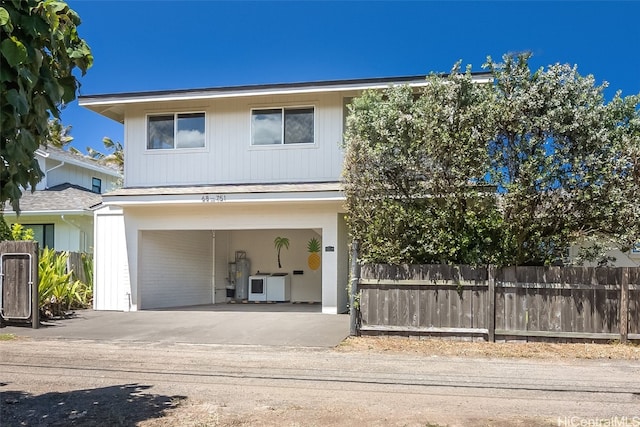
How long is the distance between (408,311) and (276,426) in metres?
5.78

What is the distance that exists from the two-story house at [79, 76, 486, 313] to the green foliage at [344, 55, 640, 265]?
10.4ft

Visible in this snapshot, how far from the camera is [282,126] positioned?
1498cm

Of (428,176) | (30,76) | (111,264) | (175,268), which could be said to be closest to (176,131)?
(111,264)

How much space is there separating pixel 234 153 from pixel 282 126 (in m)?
1.50

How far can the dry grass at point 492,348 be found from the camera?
9.28 metres

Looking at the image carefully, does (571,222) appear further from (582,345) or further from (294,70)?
(294,70)

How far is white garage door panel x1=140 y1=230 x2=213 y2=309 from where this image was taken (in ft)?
52.0

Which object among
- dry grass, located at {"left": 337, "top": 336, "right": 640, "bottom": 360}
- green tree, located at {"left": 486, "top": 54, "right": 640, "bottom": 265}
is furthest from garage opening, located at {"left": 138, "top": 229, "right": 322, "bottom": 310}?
green tree, located at {"left": 486, "top": 54, "right": 640, "bottom": 265}

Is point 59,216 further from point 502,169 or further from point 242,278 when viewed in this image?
point 502,169

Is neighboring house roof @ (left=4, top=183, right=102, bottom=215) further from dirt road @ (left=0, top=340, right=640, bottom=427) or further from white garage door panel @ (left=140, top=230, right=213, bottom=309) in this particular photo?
dirt road @ (left=0, top=340, right=640, bottom=427)

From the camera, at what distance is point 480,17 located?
1355 cm

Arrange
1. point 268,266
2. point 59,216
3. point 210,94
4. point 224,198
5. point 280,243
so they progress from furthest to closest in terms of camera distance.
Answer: point 268,266 → point 59,216 → point 280,243 → point 210,94 → point 224,198

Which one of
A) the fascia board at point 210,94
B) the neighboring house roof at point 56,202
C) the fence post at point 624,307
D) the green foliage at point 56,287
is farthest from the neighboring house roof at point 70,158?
the fence post at point 624,307

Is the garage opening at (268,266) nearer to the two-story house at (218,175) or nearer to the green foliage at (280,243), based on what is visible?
the green foliage at (280,243)
